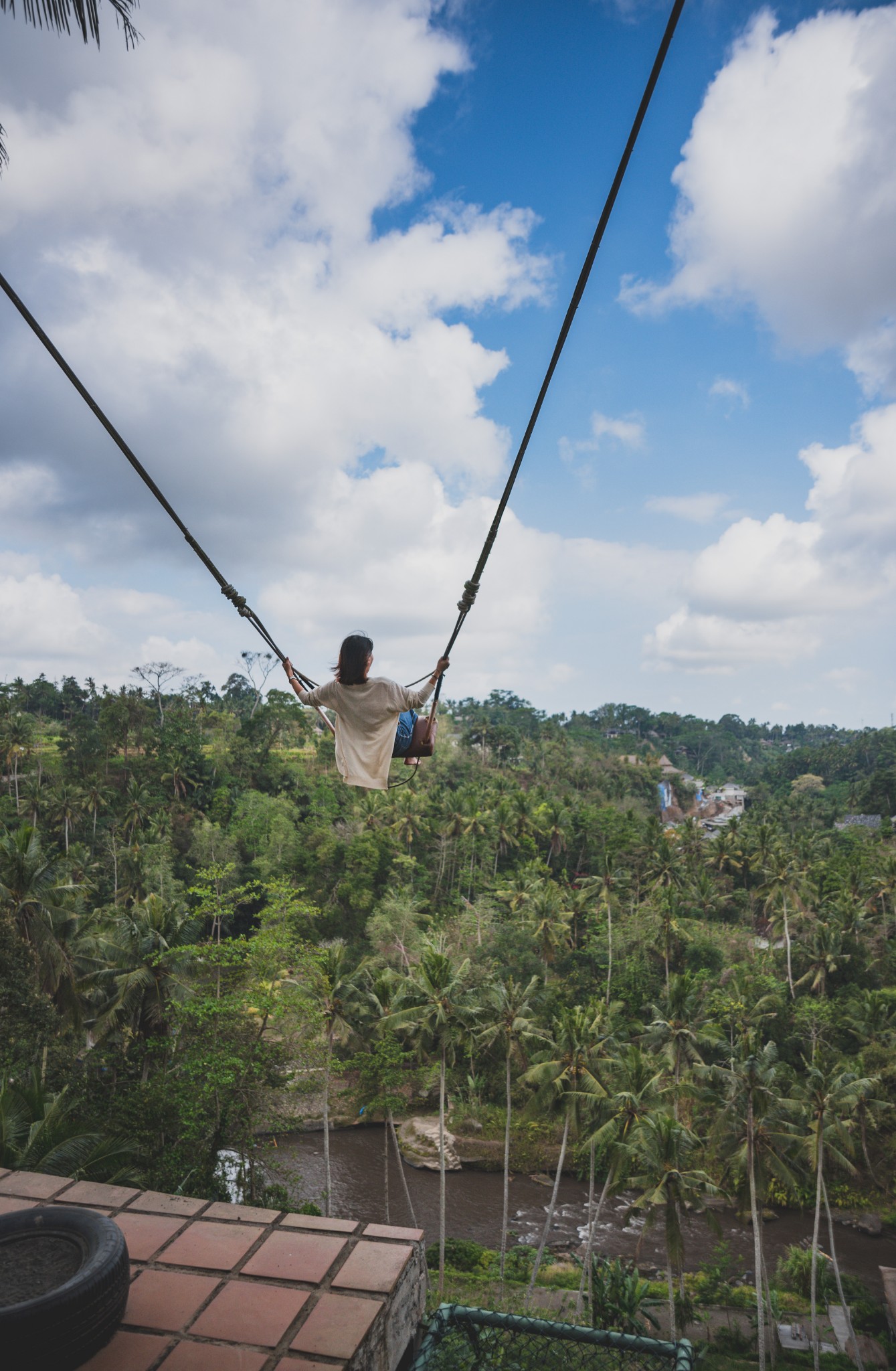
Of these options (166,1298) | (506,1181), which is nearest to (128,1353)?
(166,1298)

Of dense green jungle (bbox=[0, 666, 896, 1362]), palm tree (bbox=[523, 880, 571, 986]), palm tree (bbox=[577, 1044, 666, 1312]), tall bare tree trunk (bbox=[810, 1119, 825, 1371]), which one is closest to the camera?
dense green jungle (bbox=[0, 666, 896, 1362])

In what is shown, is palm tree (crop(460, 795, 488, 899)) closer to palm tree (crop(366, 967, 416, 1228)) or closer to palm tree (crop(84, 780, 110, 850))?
palm tree (crop(366, 967, 416, 1228))

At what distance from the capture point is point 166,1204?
2988 millimetres

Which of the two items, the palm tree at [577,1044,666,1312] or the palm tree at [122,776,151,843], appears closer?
the palm tree at [577,1044,666,1312]

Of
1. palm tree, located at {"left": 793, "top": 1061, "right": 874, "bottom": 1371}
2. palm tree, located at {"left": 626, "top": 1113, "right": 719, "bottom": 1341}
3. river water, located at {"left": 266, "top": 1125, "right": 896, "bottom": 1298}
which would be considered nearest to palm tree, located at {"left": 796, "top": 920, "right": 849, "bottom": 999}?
river water, located at {"left": 266, "top": 1125, "right": 896, "bottom": 1298}

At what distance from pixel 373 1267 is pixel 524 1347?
0.67 meters

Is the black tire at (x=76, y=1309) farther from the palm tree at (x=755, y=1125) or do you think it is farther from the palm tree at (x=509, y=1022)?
the palm tree at (x=509, y=1022)

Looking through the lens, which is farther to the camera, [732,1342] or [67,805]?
[67,805]

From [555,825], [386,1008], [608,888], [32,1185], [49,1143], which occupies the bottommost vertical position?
[386,1008]

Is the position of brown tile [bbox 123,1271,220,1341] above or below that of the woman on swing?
below

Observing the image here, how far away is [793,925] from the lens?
3081 centimetres

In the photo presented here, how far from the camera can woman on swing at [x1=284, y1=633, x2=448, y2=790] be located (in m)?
3.25

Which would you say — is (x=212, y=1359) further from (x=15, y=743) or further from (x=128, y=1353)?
(x=15, y=743)

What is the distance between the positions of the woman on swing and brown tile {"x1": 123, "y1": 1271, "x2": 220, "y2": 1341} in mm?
1742
